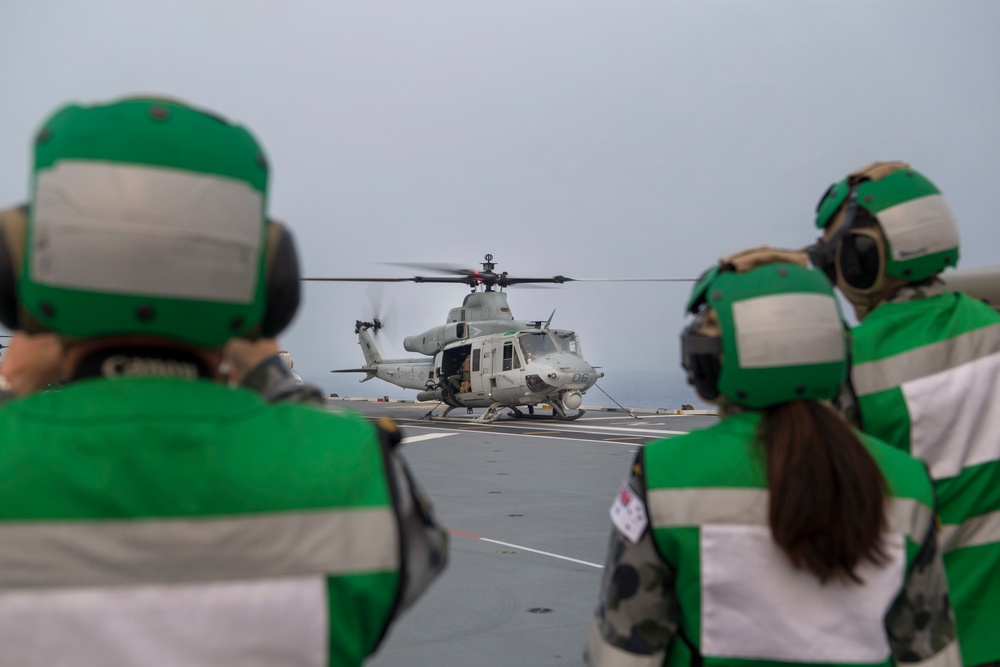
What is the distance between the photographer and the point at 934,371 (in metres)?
2.12

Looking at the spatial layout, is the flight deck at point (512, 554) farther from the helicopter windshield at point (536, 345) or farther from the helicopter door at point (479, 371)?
the helicopter door at point (479, 371)

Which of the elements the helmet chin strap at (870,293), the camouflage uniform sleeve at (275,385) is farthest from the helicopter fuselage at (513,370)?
the camouflage uniform sleeve at (275,385)

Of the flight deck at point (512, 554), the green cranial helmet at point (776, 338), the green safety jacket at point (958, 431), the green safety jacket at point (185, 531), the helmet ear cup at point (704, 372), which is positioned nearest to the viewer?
the green safety jacket at point (185, 531)

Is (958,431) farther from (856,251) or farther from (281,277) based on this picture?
(281,277)

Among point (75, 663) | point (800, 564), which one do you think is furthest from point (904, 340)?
point (75, 663)

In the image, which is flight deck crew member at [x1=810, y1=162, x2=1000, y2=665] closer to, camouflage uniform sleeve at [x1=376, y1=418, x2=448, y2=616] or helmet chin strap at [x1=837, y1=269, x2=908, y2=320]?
helmet chin strap at [x1=837, y1=269, x2=908, y2=320]

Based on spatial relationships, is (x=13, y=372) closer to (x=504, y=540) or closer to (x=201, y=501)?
(x=201, y=501)

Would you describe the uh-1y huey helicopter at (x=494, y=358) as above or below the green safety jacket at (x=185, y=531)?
below

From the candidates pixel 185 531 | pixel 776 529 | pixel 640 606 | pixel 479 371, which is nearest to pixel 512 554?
pixel 640 606

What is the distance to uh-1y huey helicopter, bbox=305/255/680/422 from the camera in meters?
16.8

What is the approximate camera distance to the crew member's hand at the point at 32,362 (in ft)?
4.13

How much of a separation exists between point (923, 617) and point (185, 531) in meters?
1.33

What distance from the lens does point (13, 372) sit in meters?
1.30

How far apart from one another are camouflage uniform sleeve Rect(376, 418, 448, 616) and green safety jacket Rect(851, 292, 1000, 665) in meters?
1.28
